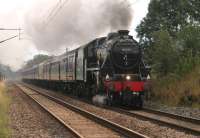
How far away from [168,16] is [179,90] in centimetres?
Result: 2984

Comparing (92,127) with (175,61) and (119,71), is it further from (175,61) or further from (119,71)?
(175,61)

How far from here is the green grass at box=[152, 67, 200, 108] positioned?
22.7 metres

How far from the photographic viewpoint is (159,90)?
2630 centimetres

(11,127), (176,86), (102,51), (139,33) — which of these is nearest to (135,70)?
(102,51)

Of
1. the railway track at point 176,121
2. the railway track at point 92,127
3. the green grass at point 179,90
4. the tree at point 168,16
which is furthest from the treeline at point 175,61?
the tree at point 168,16

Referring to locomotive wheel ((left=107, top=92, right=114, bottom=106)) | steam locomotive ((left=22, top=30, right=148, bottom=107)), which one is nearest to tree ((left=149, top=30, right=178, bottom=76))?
steam locomotive ((left=22, top=30, right=148, bottom=107))

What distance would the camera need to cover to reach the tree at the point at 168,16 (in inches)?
2036

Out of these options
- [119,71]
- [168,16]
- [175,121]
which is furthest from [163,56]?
[168,16]

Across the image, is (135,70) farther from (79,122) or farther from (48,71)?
(48,71)

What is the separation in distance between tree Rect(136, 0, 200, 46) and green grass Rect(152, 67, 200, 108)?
81.4ft

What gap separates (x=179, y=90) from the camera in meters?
24.1

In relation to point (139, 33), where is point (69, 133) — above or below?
below

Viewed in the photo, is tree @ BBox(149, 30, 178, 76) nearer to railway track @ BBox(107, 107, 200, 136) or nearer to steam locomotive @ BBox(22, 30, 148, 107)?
steam locomotive @ BBox(22, 30, 148, 107)

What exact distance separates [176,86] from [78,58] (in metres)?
6.61
